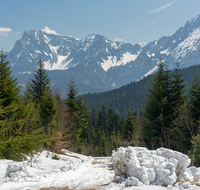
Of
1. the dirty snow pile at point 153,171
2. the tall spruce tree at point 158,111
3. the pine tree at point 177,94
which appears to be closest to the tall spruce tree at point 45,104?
the tall spruce tree at point 158,111

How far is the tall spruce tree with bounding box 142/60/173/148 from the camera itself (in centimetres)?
1928

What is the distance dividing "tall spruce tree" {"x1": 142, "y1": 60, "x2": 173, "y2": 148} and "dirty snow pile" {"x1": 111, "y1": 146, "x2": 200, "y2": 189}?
13332 mm

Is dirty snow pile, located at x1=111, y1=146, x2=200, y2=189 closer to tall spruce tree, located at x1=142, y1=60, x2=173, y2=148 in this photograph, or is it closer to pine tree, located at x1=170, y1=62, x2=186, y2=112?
tall spruce tree, located at x1=142, y1=60, x2=173, y2=148

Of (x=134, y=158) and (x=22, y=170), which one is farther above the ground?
(x=134, y=158)

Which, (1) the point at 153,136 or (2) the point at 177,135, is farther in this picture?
(1) the point at 153,136

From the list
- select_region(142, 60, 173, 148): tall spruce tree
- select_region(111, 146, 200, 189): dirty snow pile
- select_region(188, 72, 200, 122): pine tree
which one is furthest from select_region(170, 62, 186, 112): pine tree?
select_region(111, 146, 200, 189): dirty snow pile

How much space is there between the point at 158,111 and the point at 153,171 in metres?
15.6

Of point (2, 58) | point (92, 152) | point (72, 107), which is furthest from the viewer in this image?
point (92, 152)

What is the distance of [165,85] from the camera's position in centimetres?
2047

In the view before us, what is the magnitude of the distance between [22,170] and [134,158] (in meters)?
3.96

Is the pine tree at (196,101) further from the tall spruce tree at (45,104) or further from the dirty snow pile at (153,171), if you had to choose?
the tall spruce tree at (45,104)

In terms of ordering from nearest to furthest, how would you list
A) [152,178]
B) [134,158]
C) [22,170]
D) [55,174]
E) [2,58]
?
[152,178] < [134,158] < [22,170] < [55,174] < [2,58]

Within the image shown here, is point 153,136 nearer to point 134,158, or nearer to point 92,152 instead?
point 134,158

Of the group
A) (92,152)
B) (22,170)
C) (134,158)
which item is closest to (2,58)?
(22,170)
